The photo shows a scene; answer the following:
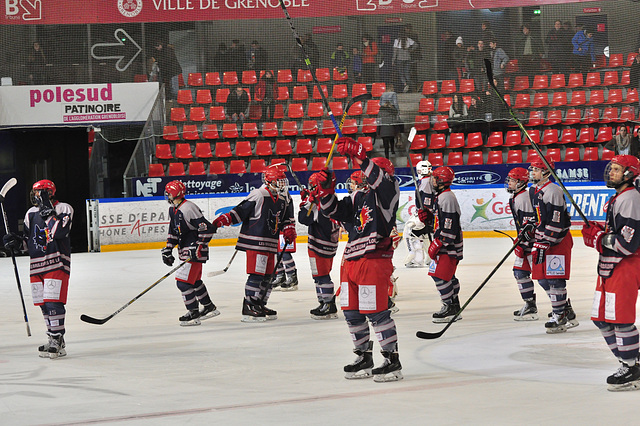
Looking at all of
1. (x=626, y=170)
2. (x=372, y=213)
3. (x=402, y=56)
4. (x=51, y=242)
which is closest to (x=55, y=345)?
(x=51, y=242)

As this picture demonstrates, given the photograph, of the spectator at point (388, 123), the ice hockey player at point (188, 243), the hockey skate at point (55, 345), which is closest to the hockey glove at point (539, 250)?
the ice hockey player at point (188, 243)

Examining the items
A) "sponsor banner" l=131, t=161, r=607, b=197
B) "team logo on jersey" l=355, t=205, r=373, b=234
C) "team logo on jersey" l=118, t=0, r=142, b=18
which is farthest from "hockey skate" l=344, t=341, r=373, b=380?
"team logo on jersey" l=118, t=0, r=142, b=18

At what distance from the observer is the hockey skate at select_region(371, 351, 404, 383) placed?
586 centimetres

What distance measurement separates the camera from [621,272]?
5.43 metres

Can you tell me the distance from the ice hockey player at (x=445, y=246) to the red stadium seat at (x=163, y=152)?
10.2m

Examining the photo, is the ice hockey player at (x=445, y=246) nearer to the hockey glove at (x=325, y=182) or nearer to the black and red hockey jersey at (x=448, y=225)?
the black and red hockey jersey at (x=448, y=225)

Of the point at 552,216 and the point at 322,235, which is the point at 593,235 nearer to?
the point at 552,216

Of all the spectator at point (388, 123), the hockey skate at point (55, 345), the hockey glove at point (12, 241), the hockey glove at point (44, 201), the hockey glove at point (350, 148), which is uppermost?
the spectator at point (388, 123)

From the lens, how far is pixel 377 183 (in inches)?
231

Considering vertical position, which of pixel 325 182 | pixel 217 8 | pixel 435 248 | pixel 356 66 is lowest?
pixel 435 248

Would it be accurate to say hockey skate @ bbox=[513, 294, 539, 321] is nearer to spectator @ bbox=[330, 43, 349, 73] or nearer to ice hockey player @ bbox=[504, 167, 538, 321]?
ice hockey player @ bbox=[504, 167, 538, 321]

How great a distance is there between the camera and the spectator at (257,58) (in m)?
17.7

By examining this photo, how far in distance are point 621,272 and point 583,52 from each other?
41.7ft

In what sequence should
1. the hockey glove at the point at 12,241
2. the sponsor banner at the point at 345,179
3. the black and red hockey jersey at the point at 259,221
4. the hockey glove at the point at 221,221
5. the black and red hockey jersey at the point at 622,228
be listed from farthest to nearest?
the sponsor banner at the point at 345,179
the black and red hockey jersey at the point at 259,221
the hockey glove at the point at 221,221
the hockey glove at the point at 12,241
the black and red hockey jersey at the point at 622,228
